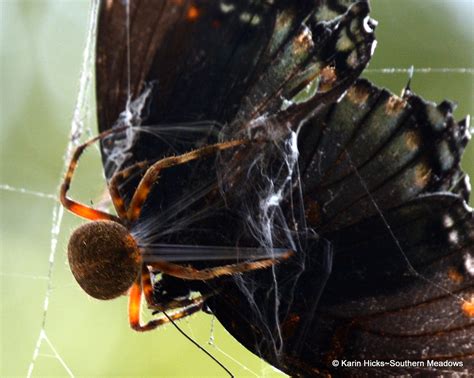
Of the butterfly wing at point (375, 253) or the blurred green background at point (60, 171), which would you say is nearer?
the butterfly wing at point (375, 253)

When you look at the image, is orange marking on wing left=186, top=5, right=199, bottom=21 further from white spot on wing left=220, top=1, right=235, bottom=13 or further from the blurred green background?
the blurred green background

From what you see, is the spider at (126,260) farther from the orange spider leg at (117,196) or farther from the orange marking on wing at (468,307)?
the orange marking on wing at (468,307)

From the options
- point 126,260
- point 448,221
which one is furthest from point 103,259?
point 448,221

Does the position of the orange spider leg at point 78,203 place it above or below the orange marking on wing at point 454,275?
above

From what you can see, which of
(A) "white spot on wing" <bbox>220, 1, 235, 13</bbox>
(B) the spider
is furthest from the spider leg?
(A) "white spot on wing" <bbox>220, 1, 235, 13</bbox>

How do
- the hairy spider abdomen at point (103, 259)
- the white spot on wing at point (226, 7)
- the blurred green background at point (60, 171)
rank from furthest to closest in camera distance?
the blurred green background at point (60, 171) < the white spot on wing at point (226, 7) < the hairy spider abdomen at point (103, 259)

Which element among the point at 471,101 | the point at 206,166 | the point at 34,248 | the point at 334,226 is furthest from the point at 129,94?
the point at 34,248

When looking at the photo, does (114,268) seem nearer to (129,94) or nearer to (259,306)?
(259,306)

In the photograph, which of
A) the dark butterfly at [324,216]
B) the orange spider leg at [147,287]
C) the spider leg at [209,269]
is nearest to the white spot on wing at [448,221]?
the dark butterfly at [324,216]

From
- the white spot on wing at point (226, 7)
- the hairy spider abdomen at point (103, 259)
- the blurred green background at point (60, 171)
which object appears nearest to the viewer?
the hairy spider abdomen at point (103, 259)

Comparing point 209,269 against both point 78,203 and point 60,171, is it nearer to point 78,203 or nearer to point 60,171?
point 78,203
